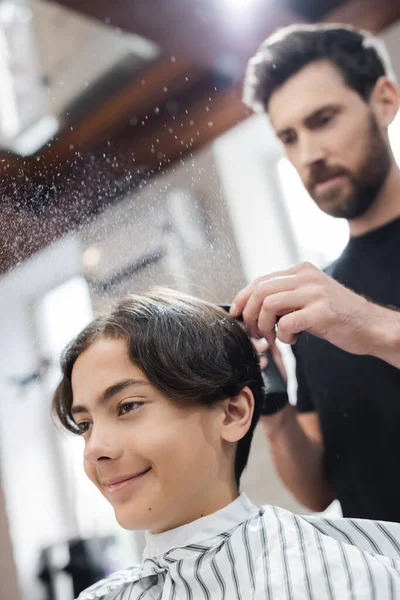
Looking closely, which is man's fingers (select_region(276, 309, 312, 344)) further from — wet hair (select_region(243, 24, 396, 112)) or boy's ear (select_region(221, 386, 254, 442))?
wet hair (select_region(243, 24, 396, 112))

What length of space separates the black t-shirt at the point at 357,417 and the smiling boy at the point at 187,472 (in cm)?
19

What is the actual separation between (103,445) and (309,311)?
36 cm

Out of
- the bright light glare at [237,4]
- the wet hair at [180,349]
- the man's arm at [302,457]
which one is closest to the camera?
the wet hair at [180,349]

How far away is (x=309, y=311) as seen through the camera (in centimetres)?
100

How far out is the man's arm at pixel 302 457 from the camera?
1.14 m

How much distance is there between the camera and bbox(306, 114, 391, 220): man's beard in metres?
1.29

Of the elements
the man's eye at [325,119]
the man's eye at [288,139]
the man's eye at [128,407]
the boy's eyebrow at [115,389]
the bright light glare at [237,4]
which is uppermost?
the bright light glare at [237,4]

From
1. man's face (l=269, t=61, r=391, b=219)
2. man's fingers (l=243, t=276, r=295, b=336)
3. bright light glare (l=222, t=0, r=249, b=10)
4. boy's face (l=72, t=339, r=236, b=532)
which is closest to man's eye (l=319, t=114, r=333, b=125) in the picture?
man's face (l=269, t=61, r=391, b=219)

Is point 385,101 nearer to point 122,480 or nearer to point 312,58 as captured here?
point 312,58

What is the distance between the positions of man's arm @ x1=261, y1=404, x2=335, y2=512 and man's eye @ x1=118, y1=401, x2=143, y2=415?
1.07 ft

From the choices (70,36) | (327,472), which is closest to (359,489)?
(327,472)

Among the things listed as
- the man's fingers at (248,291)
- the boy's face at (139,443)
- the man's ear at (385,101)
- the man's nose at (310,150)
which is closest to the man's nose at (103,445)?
the boy's face at (139,443)

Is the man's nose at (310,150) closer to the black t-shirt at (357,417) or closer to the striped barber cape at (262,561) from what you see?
the black t-shirt at (357,417)

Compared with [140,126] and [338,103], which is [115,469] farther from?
[338,103]
